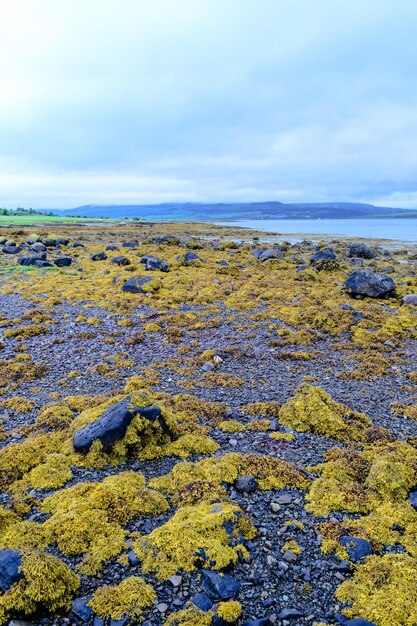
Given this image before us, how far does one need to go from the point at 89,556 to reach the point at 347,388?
26.5ft

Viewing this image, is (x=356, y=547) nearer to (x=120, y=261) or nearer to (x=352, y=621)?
(x=352, y=621)

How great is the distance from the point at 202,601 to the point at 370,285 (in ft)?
66.8

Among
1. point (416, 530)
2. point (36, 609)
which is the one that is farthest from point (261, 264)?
point (36, 609)

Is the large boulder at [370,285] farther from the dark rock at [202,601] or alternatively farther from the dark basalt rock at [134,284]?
the dark rock at [202,601]

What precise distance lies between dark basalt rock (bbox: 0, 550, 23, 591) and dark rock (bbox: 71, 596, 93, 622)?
27.9 inches

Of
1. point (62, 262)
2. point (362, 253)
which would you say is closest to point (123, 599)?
point (62, 262)

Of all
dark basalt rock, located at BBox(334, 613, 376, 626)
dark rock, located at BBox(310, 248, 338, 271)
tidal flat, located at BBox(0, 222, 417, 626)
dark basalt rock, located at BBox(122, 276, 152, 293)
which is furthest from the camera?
dark rock, located at BBox(310, 248, 338, 271)

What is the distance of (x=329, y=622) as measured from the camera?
15.4ft

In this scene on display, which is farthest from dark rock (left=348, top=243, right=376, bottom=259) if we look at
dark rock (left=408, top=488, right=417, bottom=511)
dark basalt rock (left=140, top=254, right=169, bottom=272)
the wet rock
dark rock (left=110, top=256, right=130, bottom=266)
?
dark rock (left=408, top=488, right=417, bottom=511)

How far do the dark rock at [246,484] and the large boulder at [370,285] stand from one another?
58.4 feet

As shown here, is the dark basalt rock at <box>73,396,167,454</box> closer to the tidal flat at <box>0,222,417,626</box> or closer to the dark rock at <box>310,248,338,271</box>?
the tidal flat at <box>0,222,417,626</box>

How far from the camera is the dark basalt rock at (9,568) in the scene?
185 inches

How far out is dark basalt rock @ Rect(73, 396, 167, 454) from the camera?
25.7ft

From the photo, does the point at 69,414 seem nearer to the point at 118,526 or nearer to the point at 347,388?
the point at 118,526
